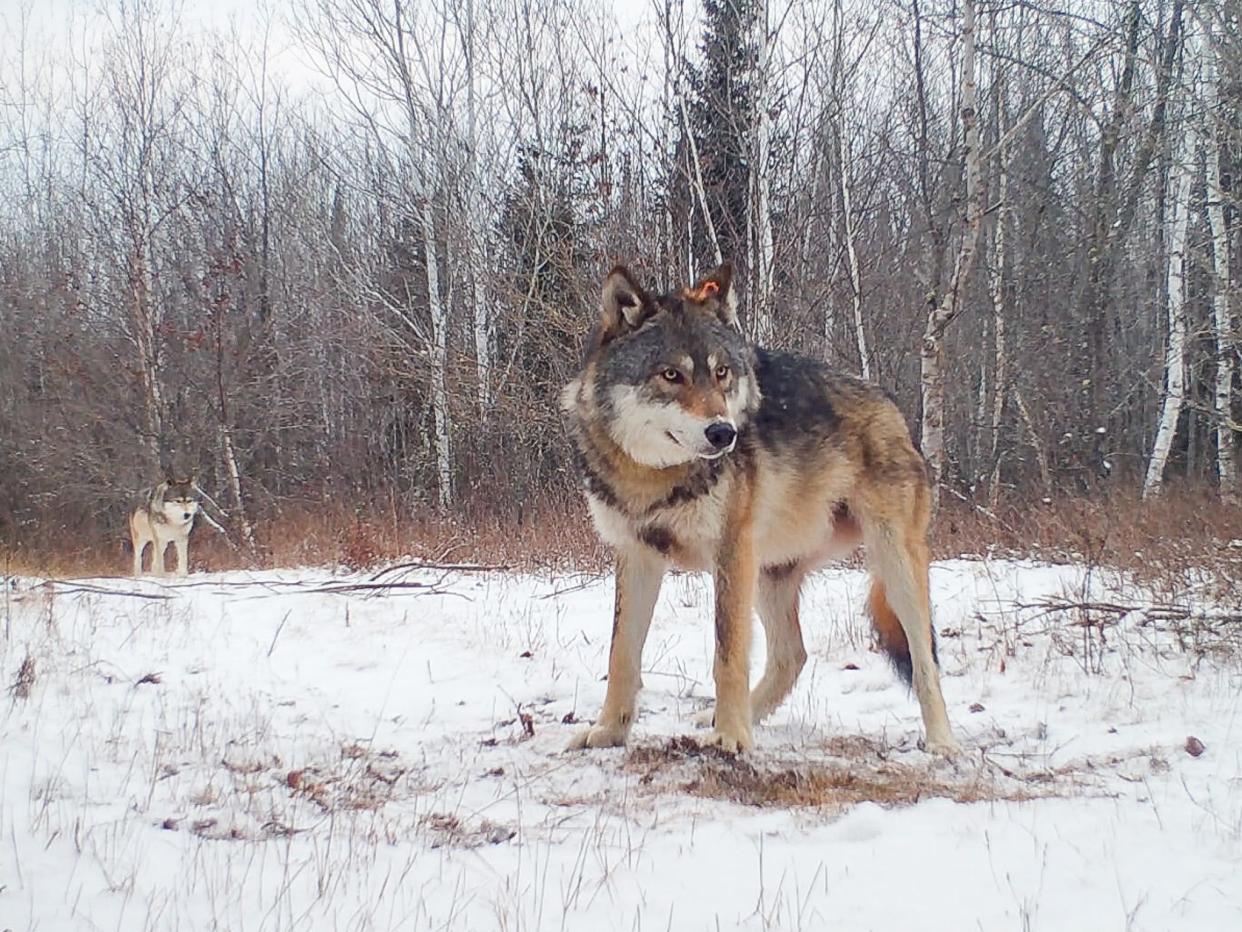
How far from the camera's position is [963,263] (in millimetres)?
11062

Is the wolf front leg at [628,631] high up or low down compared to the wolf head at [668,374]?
down

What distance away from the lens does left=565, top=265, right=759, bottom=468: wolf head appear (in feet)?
12.5

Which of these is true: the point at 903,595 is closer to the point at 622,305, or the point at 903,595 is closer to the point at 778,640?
the point at 778,640

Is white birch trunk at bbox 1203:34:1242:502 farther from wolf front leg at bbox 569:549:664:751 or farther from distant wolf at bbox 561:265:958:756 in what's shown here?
wolf front leg at bbox 569:549:664:751

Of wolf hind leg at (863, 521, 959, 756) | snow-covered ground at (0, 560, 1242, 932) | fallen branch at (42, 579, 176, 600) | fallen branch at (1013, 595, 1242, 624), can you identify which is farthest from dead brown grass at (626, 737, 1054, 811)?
fallen branch at (42, 579, 176, 600)

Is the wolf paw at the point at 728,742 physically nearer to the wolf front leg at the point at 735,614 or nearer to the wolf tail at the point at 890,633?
the wolf front leg at the point at 735,614

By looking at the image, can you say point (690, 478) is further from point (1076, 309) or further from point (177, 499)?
point (1076, 309)

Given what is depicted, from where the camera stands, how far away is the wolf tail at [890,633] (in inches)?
173

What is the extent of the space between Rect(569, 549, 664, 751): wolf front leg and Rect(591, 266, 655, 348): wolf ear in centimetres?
103

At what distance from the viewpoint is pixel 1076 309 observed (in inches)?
838

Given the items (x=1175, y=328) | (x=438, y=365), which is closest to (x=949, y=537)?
(x=1175, y=328)

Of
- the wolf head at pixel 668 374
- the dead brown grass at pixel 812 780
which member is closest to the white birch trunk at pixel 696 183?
the wolf head at pixel 668 374

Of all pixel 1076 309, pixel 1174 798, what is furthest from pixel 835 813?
pixel 1076 309

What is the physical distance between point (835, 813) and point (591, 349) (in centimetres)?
236
